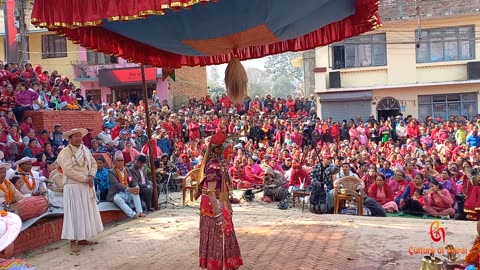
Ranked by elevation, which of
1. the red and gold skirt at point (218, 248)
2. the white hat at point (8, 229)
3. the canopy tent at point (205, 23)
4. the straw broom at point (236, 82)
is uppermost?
A: the canopy tent at point (205, 23)

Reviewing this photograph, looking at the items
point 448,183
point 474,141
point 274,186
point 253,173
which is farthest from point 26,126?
point 474,141

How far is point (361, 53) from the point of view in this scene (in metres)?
22.5

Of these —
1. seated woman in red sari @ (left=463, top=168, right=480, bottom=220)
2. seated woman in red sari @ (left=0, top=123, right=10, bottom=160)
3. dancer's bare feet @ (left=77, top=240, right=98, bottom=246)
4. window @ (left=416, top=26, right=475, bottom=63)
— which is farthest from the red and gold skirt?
window @ (left=416, top=26, right=475, bottom=63)

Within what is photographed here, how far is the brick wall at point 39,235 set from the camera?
6943mm

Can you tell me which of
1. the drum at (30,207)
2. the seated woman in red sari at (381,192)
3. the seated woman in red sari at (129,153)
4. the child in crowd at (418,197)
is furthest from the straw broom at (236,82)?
the seated woman in red sari at (129,153)

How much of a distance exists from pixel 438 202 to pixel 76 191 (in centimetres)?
743

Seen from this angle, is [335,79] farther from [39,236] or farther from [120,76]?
[39,236]

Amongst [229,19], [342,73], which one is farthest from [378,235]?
A: [342,73]

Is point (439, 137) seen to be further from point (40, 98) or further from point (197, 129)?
point (40, 98)

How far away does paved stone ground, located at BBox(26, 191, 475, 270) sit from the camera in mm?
5957

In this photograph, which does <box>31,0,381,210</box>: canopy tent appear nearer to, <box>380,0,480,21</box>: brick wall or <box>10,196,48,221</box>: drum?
<box>10,196,48,221</box>: drum

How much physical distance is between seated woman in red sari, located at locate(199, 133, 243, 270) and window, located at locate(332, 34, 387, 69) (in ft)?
59.9

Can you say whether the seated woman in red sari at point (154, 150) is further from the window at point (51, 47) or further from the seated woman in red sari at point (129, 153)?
the window at point (51, 47)

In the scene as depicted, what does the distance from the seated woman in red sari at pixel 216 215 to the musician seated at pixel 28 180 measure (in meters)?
4.18
